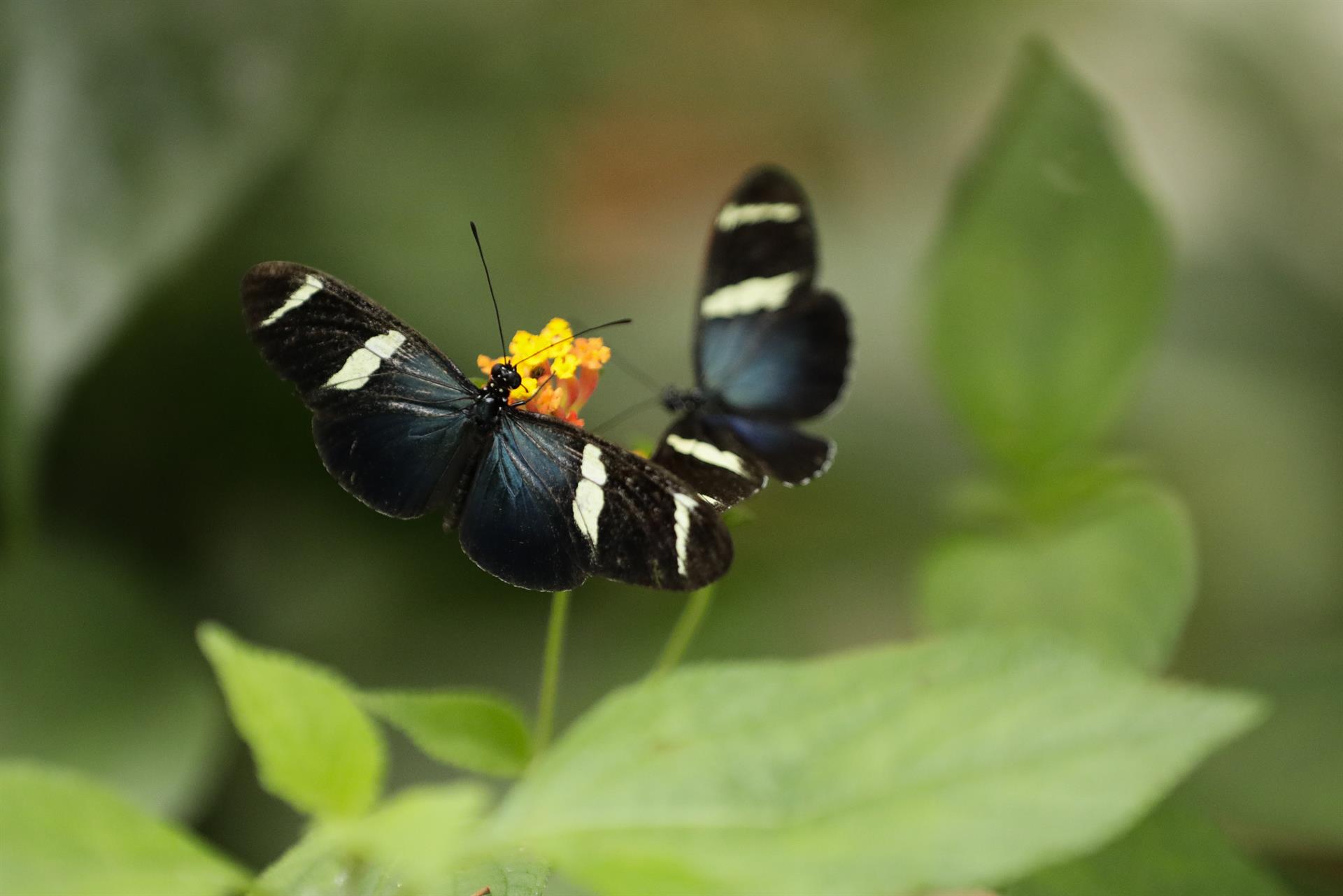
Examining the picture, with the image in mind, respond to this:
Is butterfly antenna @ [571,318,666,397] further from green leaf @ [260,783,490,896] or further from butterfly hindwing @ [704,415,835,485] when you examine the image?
green leaf @ [260,783,490,896]

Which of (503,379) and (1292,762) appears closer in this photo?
(503,379)

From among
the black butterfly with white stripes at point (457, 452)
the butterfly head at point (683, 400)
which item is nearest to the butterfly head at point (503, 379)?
the black butterfly with white stripes at point (457, 452)

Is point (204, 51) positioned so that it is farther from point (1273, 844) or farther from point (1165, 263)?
point (1273, 844)

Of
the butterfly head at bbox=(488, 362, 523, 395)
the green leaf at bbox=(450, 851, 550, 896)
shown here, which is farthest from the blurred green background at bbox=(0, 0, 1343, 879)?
the green leaf at bbox=(450, 851, 550, 896)

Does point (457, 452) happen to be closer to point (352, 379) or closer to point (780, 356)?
point (352, 379)

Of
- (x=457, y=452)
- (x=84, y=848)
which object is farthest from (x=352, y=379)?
(x=84, y=848)

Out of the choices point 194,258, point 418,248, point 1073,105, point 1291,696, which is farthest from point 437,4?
point 1291,696

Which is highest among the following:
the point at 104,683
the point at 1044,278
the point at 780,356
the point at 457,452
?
the point at 1044,278

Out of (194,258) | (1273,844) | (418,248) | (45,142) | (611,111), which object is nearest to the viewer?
(1273,844)
